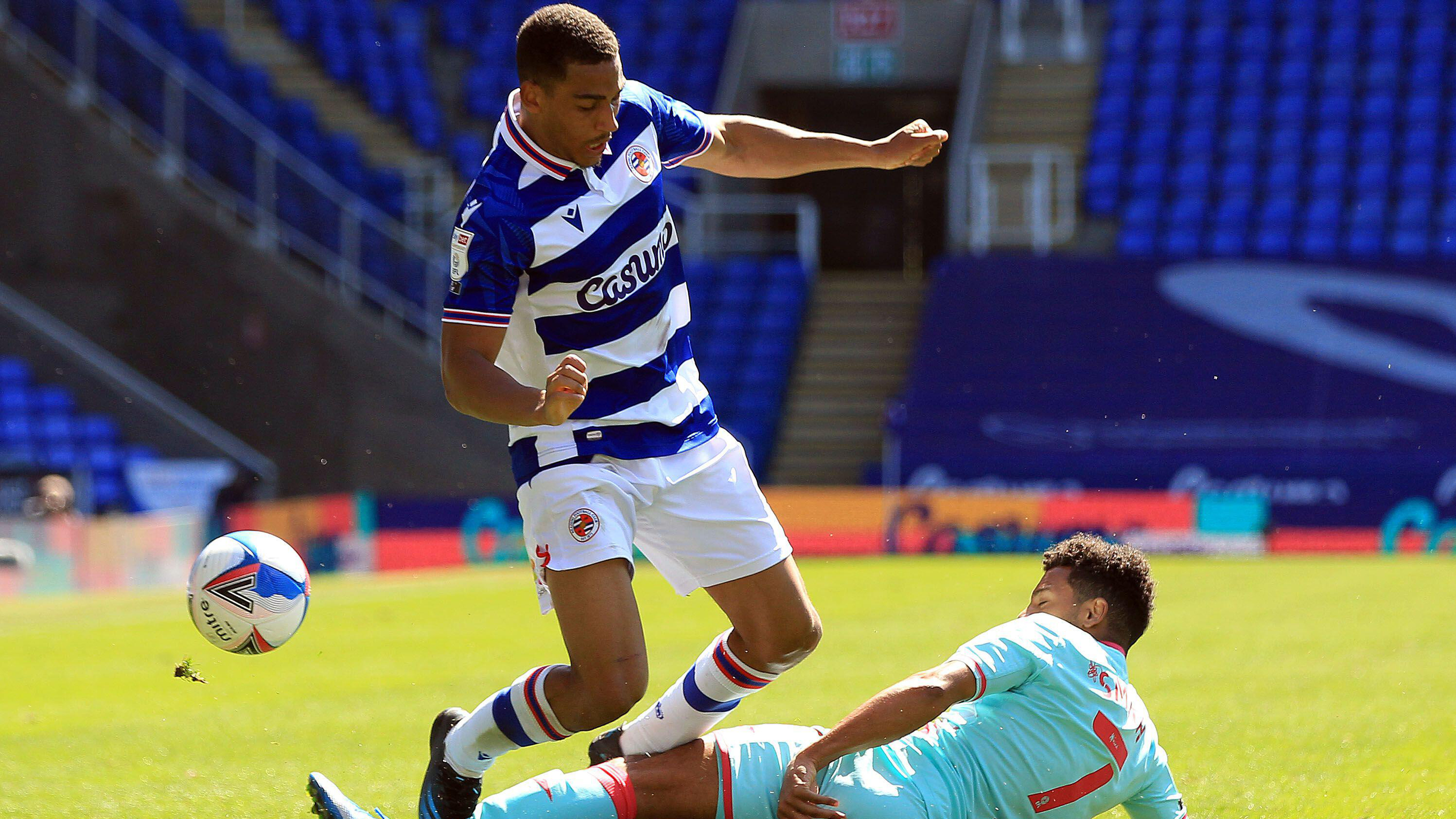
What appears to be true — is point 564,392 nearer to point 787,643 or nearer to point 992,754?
point 787,643

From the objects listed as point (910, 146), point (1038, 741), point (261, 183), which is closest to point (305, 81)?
point (261, 183)

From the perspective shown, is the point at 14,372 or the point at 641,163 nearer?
the point at 641,163

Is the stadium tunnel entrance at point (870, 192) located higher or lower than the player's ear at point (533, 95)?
lower

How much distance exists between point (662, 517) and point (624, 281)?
624mm

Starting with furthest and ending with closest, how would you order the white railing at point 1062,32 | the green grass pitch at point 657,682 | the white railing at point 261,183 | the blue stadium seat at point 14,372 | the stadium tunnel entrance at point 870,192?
1. the stadium tunnel entrance at point 870,192
2. the white railing at point 1062,32
3. the white railing at point 261,183
4. the blue stadium seat at point 14,372
5. the green grass pitch at point 657,682

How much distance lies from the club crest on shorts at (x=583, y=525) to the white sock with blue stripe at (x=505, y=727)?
342 mm

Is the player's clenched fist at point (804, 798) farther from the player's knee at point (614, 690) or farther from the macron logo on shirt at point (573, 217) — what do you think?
the macron logo on shirt at point (573, 217)

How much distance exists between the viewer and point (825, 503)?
16438 mm

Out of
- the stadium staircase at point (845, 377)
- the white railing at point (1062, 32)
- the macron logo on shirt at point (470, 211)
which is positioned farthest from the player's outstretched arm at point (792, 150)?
the white railing at point (1062, 32)

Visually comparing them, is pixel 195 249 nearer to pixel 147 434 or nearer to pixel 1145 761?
pixel 147 434

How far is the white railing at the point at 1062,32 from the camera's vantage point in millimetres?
21891

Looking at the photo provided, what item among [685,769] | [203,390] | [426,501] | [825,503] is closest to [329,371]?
[203,390]

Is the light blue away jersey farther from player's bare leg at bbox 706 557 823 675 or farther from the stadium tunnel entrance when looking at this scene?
the stadium tunnel entrance

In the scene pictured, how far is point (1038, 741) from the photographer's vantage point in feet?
12.4
